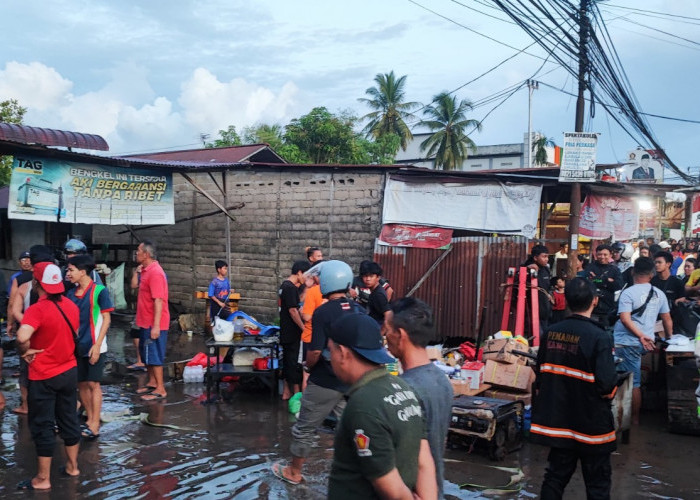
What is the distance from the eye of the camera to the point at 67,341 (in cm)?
493

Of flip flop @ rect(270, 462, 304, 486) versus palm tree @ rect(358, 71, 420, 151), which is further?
palm tree @ rect(358, 71, 420, 151)

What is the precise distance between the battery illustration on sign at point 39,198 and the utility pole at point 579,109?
966 centimetres

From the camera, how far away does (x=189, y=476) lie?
5410 millimetres

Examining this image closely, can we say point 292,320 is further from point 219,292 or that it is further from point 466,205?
point 466,205

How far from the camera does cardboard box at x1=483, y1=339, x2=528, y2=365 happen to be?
24.5 feet

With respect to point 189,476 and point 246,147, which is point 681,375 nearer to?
point 189,476

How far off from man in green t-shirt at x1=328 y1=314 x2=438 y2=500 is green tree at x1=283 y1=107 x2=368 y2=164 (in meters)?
27.0

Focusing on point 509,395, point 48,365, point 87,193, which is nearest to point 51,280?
point 48,365

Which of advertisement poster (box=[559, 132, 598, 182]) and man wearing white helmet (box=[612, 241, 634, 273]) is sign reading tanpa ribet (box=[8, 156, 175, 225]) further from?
man wearing white helmet (box=[612, 241, 634, 273])

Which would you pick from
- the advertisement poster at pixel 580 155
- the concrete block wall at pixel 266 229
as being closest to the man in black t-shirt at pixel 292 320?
the concrete block wall at pixel 266 229

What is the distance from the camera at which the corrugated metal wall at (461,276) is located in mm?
10977

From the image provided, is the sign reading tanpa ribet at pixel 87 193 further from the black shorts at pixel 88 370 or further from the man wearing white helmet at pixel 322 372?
the man wearing white helmet at pixel 322 372

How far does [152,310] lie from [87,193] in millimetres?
4982

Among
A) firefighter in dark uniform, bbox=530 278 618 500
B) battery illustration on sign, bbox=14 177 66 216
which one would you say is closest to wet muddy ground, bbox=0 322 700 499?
firefighter in dark uniform, bbox=530 278 618 500
